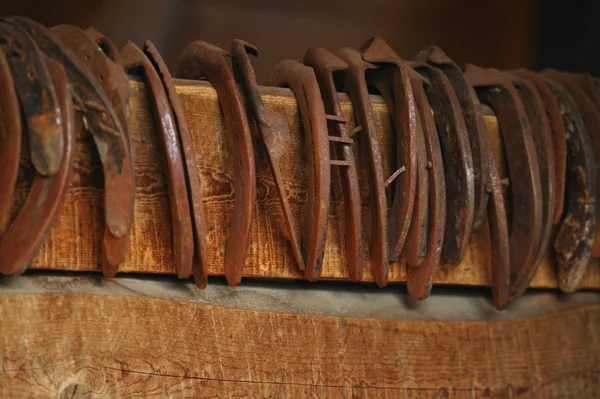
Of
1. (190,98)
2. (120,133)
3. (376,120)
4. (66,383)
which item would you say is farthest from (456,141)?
(66,383)

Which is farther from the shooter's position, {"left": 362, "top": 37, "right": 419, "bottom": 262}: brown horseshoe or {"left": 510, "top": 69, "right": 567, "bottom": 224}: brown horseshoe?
{"left": 510, "top": 69, "right": 567, "bottom": 224}: brown horseshoe

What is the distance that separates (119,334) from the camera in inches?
43.7

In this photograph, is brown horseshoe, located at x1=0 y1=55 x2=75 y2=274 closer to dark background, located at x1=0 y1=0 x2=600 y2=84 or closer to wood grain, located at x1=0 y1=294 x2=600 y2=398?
wood grain, located at x1=0 y1=294 x2=600 y2=398

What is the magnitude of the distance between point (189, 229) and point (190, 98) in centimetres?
21

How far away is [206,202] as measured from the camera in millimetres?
1170

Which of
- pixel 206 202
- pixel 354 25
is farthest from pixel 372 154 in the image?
pixel 354 25

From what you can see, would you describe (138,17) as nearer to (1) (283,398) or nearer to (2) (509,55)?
(2) (509,55)

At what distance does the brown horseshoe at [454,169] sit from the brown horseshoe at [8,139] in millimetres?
660

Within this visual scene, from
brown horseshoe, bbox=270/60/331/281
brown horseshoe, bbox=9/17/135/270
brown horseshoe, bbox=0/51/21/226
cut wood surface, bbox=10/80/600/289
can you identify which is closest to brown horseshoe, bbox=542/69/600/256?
cut wood surface, bbox=10/80/600/289

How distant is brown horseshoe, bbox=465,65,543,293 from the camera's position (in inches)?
50.8

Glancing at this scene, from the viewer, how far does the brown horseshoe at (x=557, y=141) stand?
1.33m

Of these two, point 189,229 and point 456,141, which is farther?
point 456,141

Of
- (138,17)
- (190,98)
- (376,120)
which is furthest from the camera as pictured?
(138,17)

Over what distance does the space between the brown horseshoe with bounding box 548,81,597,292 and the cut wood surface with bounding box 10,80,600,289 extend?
0.31m
